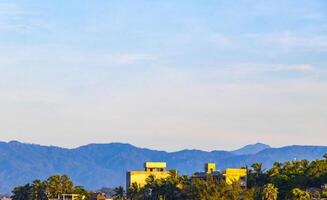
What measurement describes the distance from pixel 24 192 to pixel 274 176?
59.8m

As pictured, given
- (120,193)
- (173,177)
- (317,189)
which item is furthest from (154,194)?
(317,189)

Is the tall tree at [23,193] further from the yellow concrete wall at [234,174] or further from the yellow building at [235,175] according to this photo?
the yellow concrete wall at [234,174]

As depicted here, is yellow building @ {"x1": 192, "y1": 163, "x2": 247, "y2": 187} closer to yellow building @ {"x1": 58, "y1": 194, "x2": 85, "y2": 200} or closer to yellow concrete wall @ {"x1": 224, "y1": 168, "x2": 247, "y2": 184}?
yellow concrete wall @ {"x1": 224, "y1": 168, "x2": 247, "y2": 184}

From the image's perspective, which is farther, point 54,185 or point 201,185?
point 54,185

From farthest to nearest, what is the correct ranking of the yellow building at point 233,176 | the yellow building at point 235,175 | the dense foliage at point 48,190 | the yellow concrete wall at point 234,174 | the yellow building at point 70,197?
1. the dense foliage at point 48,190
2. the yellow building at point 70,197
3. the yellow concrete wall at point 234,174
4. the yellow building at point 235,175
5. the yellow building at point 233,176

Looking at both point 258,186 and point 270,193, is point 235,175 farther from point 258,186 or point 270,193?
point 270,193

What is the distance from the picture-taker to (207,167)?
199 metres

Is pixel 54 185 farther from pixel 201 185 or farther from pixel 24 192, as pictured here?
pixel 201 185

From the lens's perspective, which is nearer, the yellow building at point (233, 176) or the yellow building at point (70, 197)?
the yellow building at point (233, 176)

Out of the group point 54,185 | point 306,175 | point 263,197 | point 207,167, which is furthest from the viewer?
point 207,167

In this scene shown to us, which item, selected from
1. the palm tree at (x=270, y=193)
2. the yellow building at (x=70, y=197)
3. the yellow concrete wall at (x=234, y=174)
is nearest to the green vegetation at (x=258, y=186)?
the palm tree at (x=270, y=193)

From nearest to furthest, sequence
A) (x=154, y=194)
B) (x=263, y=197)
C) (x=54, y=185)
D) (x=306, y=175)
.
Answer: (x=263, y=197) → (x=306, y=175) → (x=154, y=194) → (x=54, y=185)

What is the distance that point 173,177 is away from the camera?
170125 millimetres

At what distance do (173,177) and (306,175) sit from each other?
3271 centimetres
